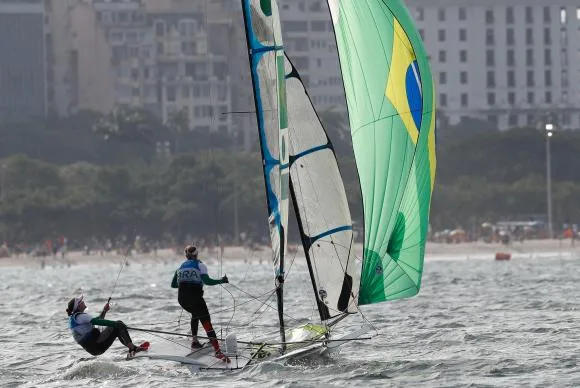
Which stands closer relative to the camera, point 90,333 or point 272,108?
point 272,108

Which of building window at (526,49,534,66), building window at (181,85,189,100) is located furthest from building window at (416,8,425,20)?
building window at (181,85,189,100)

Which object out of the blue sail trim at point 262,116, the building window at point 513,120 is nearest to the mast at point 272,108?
the blue sail trim at point 262,116

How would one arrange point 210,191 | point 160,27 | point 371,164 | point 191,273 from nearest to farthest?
point 191,273 → point 371,164 → point 210,191 → point 160,27

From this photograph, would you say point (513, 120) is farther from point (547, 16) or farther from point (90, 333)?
point (90, 333)

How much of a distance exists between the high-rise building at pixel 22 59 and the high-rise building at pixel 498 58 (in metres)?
37.7

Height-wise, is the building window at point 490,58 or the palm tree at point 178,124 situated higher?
the building window at point 490,58

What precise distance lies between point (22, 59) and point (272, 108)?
15494 centimetres

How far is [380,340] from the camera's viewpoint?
97.3 ft

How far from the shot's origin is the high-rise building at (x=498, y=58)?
598ft

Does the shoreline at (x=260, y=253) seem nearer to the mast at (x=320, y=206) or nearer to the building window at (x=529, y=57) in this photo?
the mast at (x=320, y=206)

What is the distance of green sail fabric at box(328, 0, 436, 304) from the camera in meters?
25.3

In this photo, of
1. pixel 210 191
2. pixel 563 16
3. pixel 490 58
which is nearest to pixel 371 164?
A: pixel 210 191

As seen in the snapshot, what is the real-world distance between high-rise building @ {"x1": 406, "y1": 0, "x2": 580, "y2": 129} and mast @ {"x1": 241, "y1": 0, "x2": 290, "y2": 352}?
518 feet

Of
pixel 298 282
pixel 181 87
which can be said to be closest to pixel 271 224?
pixel 298 282
